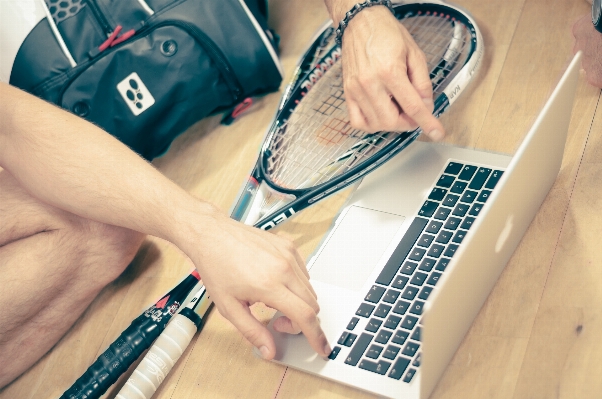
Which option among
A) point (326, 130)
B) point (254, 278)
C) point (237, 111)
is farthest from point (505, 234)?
point (237, 111)

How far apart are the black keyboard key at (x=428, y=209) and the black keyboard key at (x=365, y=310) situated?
15cm

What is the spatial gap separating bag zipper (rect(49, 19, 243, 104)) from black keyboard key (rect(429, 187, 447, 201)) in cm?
46

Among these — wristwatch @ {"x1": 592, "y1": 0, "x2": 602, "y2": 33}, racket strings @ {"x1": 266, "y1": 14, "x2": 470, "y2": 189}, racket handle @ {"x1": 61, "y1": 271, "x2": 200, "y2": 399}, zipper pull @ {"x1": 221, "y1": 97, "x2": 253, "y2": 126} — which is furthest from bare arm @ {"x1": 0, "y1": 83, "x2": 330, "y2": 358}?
wristwatch @ {"x1": 592, "y1": 0, "x2": 602, "y2": 33}

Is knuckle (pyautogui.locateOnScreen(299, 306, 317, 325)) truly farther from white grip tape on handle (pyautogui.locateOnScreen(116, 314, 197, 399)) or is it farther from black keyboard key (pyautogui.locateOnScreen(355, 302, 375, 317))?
white grip tape on handle (pyautogui.locateOnScreen(116, 314, 197, 399))

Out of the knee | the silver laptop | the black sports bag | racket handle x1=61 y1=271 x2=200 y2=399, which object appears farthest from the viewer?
the black sports bag

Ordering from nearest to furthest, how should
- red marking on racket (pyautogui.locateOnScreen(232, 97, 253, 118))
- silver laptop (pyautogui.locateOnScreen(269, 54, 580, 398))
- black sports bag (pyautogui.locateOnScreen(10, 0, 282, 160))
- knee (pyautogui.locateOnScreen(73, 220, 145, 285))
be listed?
silver laptop (pyautogui.locateOnScreen(269, 54, 580, 398))
knee (pyautogui.locateOnScreen(73, 220, 145, 285))
black sports bag (pyautogui.locateOnScreen(10, 0, 282, 160))
red marking on racket (pyautogui.locateOnScreen(232, 97, 253, 118))

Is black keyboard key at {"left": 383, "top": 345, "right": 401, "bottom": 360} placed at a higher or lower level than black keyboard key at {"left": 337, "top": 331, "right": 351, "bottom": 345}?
lower

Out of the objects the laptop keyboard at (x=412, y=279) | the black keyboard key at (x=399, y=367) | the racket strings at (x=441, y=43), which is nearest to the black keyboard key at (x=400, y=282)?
the laptop keyboard at (x=412, y=279)

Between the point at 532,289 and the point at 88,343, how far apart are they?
0.65 metres

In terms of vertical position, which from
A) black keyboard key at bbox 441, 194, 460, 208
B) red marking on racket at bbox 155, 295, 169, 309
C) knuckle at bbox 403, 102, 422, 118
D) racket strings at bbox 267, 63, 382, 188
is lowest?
black keyboard key at bbox 441, 194, 460, 208

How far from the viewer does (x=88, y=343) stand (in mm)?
1077

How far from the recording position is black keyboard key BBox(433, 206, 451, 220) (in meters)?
0.94

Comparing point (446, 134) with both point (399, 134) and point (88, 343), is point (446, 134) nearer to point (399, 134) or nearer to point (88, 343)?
point (399, 134)

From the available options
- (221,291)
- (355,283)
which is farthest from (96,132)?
(355,283)
